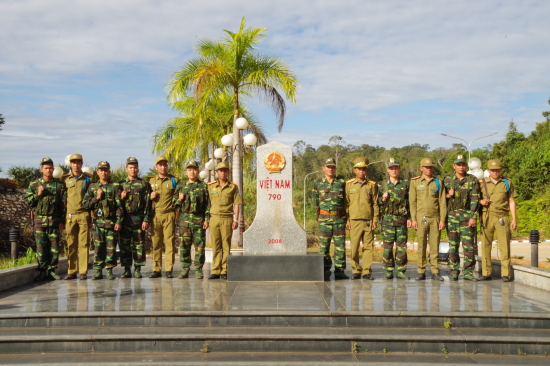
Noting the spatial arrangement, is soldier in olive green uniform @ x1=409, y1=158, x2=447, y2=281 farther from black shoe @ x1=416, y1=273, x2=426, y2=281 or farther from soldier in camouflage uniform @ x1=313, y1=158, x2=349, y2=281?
soldier in camouflage uniform @ x1=313, y1=158, x2=349, y2=281

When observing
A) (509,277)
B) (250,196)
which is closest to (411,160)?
(250,196)

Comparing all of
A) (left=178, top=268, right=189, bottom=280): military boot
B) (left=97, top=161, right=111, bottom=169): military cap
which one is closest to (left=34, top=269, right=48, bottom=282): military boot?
(left=97, top=161, right=111, bottom=169): military cap

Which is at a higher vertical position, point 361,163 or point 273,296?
point 361,163

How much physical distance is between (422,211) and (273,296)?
3236 mm

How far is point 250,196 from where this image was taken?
982 inches

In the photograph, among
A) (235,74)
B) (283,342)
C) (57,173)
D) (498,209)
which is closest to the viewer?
(283,342)

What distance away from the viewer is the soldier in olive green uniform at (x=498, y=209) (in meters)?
8.79

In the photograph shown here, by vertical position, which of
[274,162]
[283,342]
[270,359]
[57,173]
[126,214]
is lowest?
[270,359]

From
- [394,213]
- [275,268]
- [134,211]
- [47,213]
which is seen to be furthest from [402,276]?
[47,213]

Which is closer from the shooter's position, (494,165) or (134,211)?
(494,165)

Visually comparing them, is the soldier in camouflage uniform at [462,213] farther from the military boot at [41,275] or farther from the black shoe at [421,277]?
the military boot at [41,275]

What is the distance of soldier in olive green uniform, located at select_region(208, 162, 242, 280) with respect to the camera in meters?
9.21

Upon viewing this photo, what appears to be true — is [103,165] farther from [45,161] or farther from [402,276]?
[402,276]

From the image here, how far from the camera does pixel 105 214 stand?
9.12m
